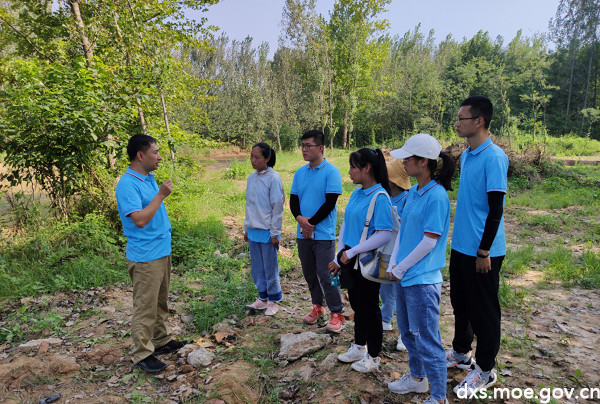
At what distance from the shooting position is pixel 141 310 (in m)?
2.95

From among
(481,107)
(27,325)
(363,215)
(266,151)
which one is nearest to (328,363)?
(363,215)

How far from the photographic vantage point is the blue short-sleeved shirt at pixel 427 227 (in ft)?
7.20

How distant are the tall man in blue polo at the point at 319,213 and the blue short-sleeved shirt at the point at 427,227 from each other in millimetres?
1194

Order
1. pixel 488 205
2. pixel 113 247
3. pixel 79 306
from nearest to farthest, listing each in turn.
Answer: pixel 488 205 < pixel 79 306 < pixel 113 247

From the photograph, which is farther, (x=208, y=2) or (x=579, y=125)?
(x=579, y=125)

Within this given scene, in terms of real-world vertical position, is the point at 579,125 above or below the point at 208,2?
below

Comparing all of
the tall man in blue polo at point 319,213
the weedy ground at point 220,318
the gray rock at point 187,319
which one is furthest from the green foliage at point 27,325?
the tall man in blue polo at point 319,213

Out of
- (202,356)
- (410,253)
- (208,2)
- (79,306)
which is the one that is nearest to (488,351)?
(410,253)

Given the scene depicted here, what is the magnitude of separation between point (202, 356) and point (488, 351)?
2.43 metres

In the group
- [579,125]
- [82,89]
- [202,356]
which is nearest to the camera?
[202,356]

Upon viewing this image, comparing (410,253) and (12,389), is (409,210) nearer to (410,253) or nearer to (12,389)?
(410,253)

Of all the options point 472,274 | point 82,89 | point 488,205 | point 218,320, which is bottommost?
point 218,320

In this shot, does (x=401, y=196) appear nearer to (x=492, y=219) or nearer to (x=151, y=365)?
(x=492, y=219)

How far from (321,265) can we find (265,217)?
838 millimetres
